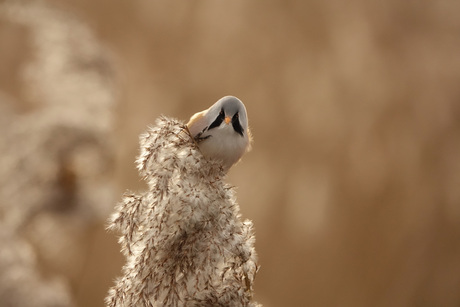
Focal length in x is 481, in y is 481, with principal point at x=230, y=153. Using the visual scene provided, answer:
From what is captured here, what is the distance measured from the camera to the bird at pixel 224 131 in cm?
129

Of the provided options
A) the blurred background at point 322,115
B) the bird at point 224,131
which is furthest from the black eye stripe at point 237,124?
the blurred background at point 322,115

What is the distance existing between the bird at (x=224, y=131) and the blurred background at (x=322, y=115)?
158 centimetres

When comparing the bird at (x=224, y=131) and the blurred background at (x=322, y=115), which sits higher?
the blurred background at (x=322, y=115)

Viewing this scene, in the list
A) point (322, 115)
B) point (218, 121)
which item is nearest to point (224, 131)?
point (218, 121)

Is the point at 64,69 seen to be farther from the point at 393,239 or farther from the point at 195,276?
the point at 393,239

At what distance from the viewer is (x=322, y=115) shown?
3.22m

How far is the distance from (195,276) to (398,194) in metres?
2.59

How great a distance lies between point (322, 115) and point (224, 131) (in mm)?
2004

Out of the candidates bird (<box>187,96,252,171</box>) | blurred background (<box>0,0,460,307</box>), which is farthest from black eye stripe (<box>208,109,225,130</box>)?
blurred background (<box>0,0,460,307</box>)

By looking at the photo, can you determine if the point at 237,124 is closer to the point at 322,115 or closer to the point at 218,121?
the point at 218,121

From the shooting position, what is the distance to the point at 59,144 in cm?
159

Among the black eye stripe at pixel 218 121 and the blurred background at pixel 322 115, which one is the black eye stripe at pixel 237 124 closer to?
the black eye stripe at pixel 218 121

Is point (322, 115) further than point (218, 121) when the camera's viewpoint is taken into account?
Yes

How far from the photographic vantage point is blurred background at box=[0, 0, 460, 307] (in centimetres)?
301
